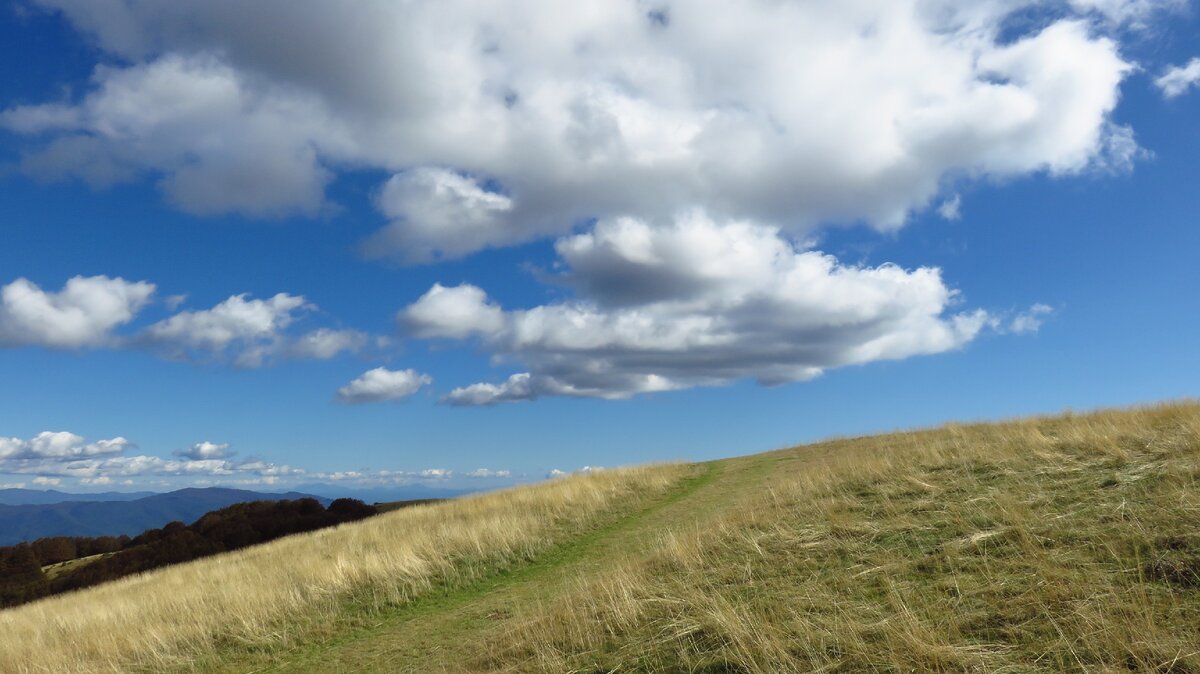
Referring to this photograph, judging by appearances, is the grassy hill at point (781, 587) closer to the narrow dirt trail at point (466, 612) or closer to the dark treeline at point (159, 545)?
the narrow dirt trail at point (466, 612)

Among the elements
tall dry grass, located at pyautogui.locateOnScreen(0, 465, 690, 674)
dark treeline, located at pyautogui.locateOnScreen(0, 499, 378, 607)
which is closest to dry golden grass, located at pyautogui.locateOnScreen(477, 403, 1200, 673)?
tall dry grass, located at pyautogui.locateOnScreen(0, 465, 690, 674)

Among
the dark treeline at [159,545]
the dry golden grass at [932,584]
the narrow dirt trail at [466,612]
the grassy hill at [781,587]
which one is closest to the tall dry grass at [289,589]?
the grassy hill at [781,587]

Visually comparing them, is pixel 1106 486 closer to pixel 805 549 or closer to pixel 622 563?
pixel 805 549

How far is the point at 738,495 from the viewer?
62.7 feet

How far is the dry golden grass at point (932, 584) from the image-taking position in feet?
19.9

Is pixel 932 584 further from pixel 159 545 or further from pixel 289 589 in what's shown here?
pixel 159 545

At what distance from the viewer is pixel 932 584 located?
25.1 ft

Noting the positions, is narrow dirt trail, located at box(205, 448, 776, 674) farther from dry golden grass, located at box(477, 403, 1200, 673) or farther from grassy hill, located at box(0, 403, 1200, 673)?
dry golden grass, located at box(477, 403, 1200, 673)

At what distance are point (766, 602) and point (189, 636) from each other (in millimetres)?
11215

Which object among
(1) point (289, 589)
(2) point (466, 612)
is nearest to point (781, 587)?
(2) point (466, 612)

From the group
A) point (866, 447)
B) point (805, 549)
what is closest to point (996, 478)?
point (805, 549)

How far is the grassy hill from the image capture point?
21.0 feet

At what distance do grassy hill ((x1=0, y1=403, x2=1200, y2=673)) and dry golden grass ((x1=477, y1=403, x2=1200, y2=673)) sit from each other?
0.03 m

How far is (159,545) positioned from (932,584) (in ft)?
148
